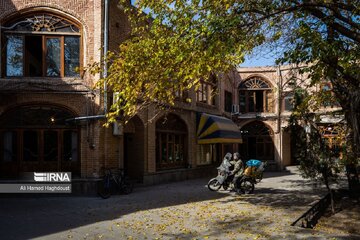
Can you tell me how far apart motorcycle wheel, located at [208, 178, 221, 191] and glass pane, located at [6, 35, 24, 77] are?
8796 millimetres

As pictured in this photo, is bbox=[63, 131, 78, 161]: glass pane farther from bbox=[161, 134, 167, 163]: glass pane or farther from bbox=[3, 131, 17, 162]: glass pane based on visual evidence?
bbox=[161, 134, 167, 163]: glass pane

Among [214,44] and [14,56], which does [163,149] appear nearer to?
[14,56]

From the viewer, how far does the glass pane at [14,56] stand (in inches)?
587

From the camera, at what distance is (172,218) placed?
10.1 meters

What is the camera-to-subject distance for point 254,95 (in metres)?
31.0

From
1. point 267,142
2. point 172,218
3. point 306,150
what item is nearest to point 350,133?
point 306,150

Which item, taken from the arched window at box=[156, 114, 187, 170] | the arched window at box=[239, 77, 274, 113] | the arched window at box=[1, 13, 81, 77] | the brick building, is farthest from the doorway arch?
the arched window at box=[239, 77, 274, 113]

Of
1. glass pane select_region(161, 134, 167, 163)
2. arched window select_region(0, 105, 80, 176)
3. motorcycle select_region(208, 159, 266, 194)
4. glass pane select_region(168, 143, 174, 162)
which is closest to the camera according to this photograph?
motorcycle select_region(208, 159, 266, 194)

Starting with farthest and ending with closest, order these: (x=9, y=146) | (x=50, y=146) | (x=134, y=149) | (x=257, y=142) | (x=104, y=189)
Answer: (x=257, y=142), (x=134, y=149), (x=50, y=146), (x=9, y=146), (x=104, y=189)

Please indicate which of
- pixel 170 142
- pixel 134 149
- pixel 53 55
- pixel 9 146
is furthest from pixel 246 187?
pixel 9 146

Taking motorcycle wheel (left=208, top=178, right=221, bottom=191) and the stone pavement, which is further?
motorcycle wheel (left=208, top=178, right=221, bottom=191)

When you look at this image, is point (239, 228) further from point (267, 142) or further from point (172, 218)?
point (267, 142)

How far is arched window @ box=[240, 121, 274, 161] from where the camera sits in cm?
3083

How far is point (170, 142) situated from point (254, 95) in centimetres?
1285
